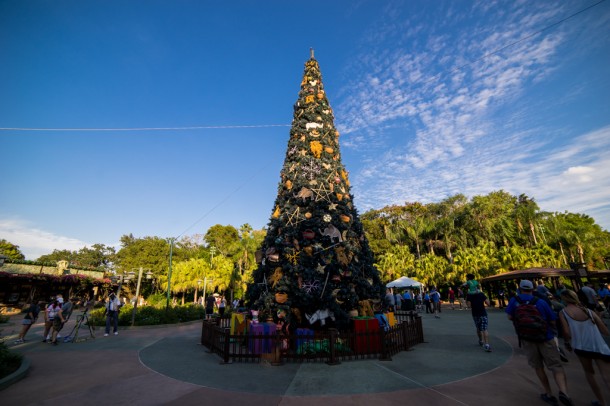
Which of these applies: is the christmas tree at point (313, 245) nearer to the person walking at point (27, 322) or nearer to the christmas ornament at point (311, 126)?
the christmas ornament at point (311, 126)

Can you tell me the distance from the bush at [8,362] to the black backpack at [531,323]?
1037 cm

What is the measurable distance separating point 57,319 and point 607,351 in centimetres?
1510

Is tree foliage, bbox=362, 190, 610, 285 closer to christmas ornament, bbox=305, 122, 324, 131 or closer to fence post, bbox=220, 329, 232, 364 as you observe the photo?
christmas ornament, bbox=305, 122, 324, 131

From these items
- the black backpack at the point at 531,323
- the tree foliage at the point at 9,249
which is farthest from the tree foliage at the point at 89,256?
the black backpack at the point at 531,323

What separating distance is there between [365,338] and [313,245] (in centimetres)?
311

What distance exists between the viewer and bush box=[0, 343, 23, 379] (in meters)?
5.78

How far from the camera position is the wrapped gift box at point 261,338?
7.02 meters

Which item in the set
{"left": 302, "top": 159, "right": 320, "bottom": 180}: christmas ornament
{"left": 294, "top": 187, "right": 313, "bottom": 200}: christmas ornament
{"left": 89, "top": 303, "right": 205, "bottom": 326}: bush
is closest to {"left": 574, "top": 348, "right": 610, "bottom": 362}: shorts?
{"left": 294, "top": 187, "right": 313, "bottom": 200}: christmas ornament

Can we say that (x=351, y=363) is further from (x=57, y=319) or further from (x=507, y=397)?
(x=57, y=319)

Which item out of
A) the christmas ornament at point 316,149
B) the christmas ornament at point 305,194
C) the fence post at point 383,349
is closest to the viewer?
the fence post at point 383,349

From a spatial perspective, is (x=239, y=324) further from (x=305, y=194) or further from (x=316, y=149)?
(x=316, y=149)

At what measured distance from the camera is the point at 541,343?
436cm

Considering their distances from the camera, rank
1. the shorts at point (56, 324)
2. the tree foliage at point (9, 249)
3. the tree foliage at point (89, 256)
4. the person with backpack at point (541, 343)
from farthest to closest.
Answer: the tree foliage at point (89, 256) < the tree foliage at point (9, 249) < the shorts at point (56, 324) < the person with backpack at point (541, 343)

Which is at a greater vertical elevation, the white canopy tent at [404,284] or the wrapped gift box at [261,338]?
the white canopy tent at [404,284]
